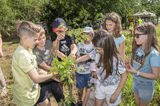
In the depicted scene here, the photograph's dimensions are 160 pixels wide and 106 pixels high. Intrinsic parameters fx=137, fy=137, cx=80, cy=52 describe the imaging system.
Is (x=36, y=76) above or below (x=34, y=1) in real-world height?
below

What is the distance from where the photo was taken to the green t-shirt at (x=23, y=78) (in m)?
1.46

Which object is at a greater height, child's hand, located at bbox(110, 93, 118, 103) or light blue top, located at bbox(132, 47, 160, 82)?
light blue top, located at bbox(132, 47, 160, 82)

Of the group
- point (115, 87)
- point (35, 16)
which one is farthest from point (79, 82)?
point (35, 16)

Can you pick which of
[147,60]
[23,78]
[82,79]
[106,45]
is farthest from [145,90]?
[23,78]

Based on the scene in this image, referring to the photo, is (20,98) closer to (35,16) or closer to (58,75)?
(58,75)

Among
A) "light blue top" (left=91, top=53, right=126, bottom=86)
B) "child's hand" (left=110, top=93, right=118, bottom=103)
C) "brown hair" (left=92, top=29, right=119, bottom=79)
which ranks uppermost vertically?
"brown hair" (left=92, top=29, right=119, bottom=79)

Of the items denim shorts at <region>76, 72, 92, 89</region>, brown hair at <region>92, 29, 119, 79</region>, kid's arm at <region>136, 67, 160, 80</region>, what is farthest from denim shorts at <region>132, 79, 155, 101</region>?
denim shorts at <region>76, 72, 92, 89</region>

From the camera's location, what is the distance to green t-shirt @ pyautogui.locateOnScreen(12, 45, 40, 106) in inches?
57.3

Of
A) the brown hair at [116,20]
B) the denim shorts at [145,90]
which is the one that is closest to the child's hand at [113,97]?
the denim shorts at [145,90]

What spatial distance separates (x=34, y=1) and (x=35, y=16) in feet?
5.77

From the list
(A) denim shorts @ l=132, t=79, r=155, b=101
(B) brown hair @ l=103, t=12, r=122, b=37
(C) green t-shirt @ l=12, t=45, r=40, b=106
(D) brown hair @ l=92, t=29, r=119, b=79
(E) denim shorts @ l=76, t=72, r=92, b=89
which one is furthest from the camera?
(E) denim shorts @ l=76, t=72, r=92, b=89

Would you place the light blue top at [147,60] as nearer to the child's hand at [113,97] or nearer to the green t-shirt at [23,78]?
the child's hand at [113,97]

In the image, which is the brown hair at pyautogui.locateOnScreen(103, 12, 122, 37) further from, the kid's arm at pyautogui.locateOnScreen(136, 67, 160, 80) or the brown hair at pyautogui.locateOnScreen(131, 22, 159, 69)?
the kid's arm at pyautogui.locateOnScreen(136, 67, 160, 80)

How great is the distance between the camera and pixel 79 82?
2.56 metres
